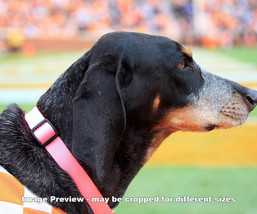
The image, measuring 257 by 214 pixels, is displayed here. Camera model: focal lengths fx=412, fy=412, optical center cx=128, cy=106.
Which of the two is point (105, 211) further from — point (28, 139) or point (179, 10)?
point (179, 10)

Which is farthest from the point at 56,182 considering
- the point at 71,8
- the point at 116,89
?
the point at 71,8

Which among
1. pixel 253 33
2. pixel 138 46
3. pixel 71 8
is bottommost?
pixel 253 33

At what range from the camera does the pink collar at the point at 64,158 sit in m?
2.67

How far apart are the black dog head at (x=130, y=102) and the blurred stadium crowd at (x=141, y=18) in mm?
22001

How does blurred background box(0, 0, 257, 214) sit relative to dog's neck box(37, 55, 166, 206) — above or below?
below

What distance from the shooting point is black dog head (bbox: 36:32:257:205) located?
259cm

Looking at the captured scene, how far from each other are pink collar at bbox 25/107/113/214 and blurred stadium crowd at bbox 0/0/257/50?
22243mm

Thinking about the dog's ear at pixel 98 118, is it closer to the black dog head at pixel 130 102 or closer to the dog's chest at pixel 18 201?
the black dog head at pixel 130 102

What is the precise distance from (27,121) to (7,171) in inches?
14.7

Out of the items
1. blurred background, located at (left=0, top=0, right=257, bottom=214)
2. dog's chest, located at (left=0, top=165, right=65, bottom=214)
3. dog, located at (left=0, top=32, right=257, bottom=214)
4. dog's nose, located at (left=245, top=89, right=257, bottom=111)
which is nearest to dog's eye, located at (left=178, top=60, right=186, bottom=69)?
dog, located at (left=0, top=32, right=257, bottom=214)

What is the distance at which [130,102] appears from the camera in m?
2.82

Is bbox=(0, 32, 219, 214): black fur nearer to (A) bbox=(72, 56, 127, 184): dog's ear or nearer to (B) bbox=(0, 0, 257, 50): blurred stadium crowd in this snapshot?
(A) bbox=(72, 56, 127, 184): dog's ear

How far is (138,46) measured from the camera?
292 cm

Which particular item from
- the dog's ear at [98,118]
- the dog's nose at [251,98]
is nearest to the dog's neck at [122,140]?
the dog's ear at [98,118]
